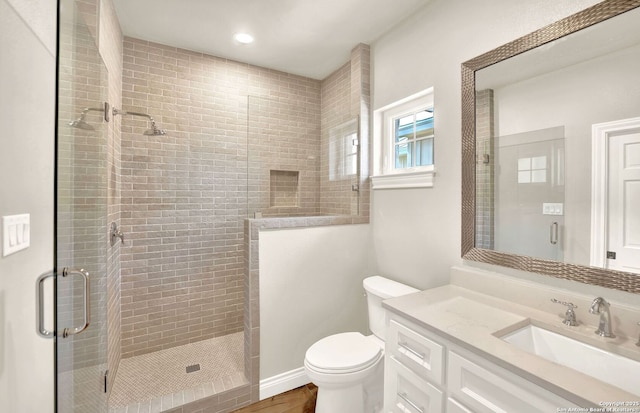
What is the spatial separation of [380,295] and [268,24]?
2.21 meters

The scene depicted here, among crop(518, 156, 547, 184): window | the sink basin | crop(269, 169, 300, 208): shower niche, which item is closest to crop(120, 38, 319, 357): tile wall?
crop(269, 169, 300, 208): shower niche

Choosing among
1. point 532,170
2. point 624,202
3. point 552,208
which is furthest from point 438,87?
point 624,202

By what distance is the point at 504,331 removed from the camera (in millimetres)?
1144

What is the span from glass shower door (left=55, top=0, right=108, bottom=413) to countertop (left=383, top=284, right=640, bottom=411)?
135 centimetres

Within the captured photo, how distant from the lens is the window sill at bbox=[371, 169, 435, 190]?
1905 millimetres

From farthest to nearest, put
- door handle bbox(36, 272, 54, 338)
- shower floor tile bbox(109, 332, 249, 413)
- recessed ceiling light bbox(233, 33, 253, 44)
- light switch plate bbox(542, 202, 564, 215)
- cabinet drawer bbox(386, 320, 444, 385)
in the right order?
1. recessed ceiling light bbox(233, 33, 253, 44)
2. shower floor tile bbox(109, 332, 249, 413)
3. light switch plate bbox(542, 202, 564, 215)
4. cabinet drawer bbox(386, 320, 444, 385)
5. door handle bbox(36, 272, 54, 338)

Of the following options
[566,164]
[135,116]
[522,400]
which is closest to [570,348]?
[522,400]

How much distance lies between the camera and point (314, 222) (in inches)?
85.2

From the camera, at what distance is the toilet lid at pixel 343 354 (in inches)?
61.5

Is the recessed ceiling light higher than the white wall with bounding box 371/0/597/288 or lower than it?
higher

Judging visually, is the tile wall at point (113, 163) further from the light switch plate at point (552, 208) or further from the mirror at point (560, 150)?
the light switch plate at point (552, 208)

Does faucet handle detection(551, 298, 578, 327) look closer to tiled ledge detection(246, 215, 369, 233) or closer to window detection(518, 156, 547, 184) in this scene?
window detection(518, 156, 547, 184)

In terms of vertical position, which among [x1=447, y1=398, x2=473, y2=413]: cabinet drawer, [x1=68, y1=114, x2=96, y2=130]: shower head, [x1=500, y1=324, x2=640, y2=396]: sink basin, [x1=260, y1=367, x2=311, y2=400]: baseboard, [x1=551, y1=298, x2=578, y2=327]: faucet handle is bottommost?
[x1=260, y1=367, x2=311, y2=400]: baseboard

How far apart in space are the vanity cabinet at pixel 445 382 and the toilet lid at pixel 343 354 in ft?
0.80
